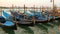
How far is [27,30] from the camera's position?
4.41 m

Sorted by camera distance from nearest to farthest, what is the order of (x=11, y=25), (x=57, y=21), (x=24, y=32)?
(x=11, y=25)
(x=24, y=32)
(x=57, y=21)

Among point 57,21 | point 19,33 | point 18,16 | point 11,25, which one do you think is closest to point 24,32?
point 19,33

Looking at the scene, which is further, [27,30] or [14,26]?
[27,30]

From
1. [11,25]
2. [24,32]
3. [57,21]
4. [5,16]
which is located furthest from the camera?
[57,21]

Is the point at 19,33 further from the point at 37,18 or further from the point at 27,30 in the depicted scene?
the point at 37,18

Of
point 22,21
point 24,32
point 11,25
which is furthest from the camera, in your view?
point 22,21

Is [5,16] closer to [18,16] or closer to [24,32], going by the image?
[18,16]

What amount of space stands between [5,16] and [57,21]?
2.14 metres

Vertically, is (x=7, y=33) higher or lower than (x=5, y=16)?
lower

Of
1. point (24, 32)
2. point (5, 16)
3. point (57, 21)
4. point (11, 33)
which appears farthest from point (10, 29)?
point (57, 21)

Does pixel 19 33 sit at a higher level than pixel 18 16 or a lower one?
lower

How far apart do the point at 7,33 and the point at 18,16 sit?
1.31m

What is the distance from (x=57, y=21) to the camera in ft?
19.8

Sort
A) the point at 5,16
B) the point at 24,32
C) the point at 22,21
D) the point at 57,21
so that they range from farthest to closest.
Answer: the point at 57,21 < the point at 5,16 < the point at 22,21 < the point at 24,32
